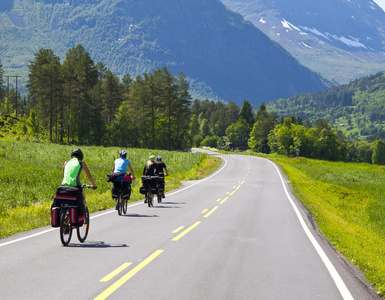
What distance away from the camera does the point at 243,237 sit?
37.1ft

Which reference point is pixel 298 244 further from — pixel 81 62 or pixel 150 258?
pixel 81 62

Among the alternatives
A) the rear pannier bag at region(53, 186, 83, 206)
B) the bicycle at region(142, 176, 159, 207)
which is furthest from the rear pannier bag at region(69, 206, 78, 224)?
the bicycle at region(142, 176, 159, 207)

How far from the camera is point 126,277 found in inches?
278

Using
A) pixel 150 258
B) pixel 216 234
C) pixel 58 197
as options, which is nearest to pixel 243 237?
pixel 216 234

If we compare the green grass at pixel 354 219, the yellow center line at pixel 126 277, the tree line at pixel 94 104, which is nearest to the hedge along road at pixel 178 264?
the yellow center line at pixel 126 277

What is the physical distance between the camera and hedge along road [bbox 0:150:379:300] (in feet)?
21.2

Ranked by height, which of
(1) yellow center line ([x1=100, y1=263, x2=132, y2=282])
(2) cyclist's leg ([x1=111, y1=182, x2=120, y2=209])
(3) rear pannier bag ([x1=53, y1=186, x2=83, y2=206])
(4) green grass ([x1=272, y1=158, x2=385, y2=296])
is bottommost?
(4) green grass ([x1=272, y1=158, x2=385, y2=296])

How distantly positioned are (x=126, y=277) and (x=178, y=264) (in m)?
1.31

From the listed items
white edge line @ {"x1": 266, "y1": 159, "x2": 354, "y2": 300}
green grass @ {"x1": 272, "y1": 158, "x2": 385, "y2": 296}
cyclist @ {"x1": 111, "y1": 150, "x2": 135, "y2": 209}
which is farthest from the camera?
cyclist @ {"x1": 111, "y1": 150, "x2": 135, "y2": 209}

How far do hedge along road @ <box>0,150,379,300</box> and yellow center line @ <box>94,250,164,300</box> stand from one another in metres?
0.01

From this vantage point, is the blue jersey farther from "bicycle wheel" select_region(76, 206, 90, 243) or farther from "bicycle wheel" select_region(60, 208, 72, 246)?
"bicycle wheel" select_region(60, 208, 72, 246)

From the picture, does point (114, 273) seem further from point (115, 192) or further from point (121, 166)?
point (121, 166)

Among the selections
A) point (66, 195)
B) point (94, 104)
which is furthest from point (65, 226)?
point (94, 104)

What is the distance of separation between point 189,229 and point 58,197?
4.34 m
